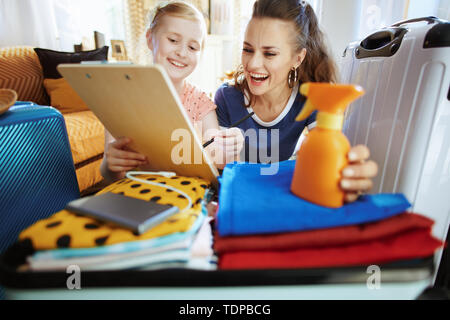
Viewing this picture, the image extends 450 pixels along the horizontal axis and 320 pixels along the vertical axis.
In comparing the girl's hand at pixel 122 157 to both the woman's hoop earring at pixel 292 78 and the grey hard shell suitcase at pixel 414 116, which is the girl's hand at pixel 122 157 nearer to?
the grey hard shell suitcase at pixel 414 116

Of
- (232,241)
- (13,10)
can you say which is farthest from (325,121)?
(13,10)

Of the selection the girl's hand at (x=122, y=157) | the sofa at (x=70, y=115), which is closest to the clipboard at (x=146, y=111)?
the girl's hand at (x=122, y=157)

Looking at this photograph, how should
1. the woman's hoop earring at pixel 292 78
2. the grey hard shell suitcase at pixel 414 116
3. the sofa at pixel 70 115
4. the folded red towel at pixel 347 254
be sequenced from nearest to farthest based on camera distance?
the folded red towel at pixel 347 254
the grey hard shell suitcase at pixel 414 116
the woman's hoop earring at pixel 292 78
the sofa at pixel 70 115

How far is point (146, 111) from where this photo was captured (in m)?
0.53

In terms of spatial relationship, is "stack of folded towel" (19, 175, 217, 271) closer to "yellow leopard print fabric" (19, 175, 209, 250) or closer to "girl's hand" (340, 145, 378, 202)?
"yellow leopard print fabric" (19, 175, 209, 250)

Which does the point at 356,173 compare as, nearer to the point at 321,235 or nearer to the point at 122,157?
the point at 321,235

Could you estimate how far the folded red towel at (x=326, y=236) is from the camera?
1.26ft

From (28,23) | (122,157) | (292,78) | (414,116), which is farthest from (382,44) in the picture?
(28,23)

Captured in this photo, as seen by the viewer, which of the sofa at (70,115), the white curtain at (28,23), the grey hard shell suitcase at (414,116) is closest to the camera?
the grey hard shell suitcase at (414,116)

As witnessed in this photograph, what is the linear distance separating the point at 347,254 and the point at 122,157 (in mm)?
529

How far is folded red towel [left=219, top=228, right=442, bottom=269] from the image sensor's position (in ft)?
1.22

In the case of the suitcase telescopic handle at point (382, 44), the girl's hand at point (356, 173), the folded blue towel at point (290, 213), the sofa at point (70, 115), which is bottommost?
the sofa at point (70, 115)

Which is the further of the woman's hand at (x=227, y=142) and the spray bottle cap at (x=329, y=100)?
the woman's hand at (x=227, y=142)

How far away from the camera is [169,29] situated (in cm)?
89
